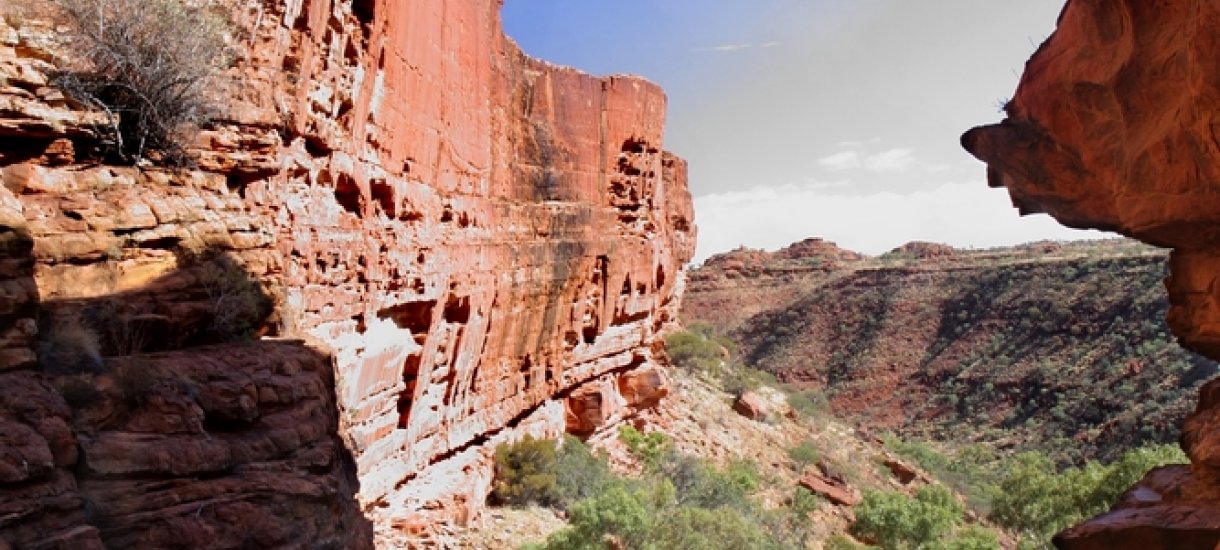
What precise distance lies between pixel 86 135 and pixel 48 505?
3000mm

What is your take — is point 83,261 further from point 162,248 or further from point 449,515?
point 449,515

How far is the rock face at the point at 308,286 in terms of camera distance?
174 inches

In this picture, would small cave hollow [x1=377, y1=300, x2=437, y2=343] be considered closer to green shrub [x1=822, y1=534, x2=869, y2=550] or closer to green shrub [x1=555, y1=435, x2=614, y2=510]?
green shrub [x1=555, y1=435, x2=614, y2=510]

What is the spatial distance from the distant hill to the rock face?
24.3 meters

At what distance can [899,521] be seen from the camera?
19.2 m

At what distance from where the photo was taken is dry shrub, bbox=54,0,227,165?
610 cm

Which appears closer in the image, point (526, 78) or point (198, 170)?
point (198, 170)

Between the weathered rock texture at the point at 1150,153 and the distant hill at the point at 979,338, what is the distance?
82.5ft

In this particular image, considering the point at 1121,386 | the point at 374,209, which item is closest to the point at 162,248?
the point at 374,209

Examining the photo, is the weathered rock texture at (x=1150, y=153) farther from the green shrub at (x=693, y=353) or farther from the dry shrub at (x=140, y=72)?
the green shrub at (x=693, y=353)

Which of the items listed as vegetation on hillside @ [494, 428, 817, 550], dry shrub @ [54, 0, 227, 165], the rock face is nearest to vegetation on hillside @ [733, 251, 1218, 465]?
vegetation on hillside @ [494, 428, 817, 550]

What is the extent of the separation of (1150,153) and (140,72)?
7774 mm

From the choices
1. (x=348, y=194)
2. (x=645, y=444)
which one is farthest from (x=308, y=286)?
(x=645, y=444)

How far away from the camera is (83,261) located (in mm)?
5371
